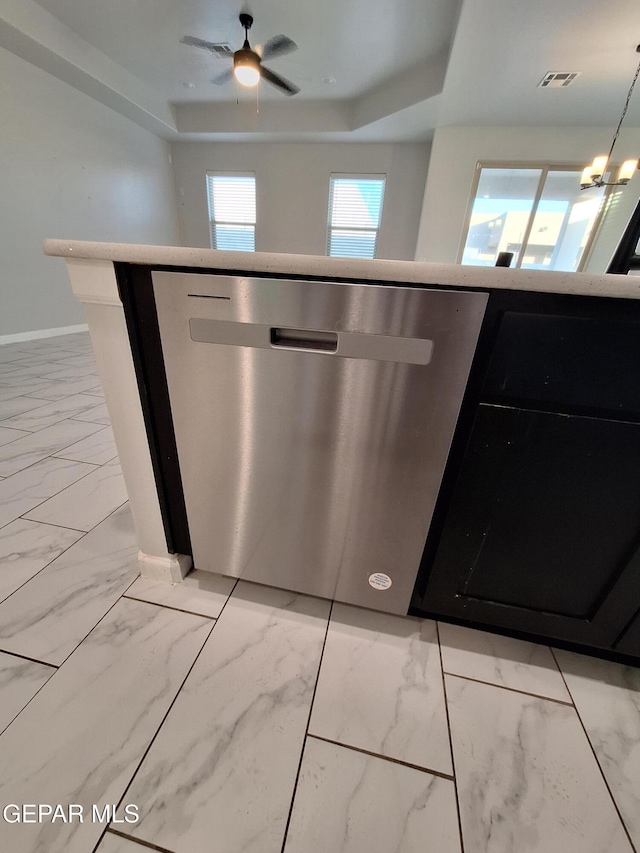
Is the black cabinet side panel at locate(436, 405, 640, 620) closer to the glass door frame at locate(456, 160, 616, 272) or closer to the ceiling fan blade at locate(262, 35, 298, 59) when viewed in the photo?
the ceiling fan blade at locate(262, 35, 298, 59)

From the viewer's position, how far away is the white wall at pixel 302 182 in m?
4.91

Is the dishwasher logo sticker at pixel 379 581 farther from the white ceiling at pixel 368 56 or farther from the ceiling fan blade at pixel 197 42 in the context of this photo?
the ceiling fan blade at pixel 197 42

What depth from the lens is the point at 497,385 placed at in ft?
1.93

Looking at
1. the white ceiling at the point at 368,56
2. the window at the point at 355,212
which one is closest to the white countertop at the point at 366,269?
the white ceiling at the point at 368,56

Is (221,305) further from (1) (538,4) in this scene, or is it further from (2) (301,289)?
(1) (538,4)

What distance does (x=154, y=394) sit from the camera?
0.75m

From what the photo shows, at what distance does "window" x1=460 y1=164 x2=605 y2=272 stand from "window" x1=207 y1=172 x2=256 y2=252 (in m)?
3.61

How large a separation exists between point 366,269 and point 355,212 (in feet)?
18.8

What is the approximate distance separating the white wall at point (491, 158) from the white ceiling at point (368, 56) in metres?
0.15

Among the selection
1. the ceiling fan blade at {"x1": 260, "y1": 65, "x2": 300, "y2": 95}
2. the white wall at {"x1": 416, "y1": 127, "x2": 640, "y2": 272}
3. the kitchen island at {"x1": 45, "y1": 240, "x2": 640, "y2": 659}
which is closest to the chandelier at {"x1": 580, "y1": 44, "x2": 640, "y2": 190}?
the white wall at {"x1": 416, "y1": 127, "x2": 640, "y2": 272}

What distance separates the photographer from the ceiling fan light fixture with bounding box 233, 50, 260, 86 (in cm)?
294

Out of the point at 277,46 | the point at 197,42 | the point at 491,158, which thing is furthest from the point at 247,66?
the point at 491,158

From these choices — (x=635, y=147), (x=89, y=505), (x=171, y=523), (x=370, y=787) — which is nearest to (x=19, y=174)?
(x=89, y=505)

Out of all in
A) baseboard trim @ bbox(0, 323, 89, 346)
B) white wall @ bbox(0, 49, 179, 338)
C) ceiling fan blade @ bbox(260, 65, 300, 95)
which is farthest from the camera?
baseboard trim @ bbox(0, 323, 89, 346)
